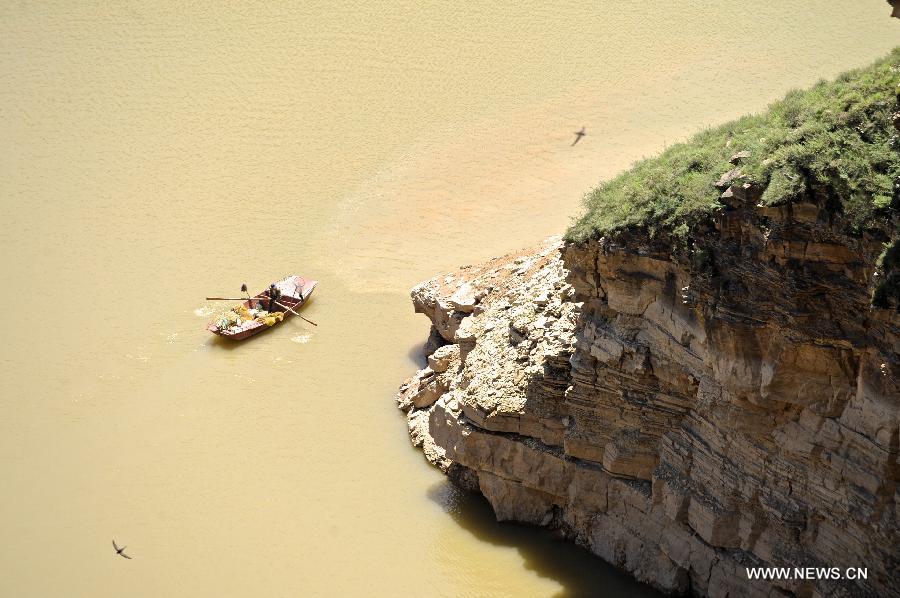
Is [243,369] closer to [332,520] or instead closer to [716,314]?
[332,520]

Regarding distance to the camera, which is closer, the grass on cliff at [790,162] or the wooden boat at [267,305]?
the grass on cliff at [790,162]

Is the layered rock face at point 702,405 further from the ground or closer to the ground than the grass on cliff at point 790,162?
closer to the ground

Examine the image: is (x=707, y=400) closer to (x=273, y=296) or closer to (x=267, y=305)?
(x=273, y=296)

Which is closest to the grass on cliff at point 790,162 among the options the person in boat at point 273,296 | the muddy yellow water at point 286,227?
the muddy yellow water at point 286,227

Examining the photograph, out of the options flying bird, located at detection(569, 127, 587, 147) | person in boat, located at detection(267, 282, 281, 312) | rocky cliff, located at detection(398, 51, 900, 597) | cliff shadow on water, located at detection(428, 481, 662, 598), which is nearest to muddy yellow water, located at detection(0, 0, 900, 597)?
cliff shadow on water, located at detection(428, 481, 662, 598)

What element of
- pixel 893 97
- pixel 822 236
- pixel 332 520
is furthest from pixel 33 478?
pixel 893 97

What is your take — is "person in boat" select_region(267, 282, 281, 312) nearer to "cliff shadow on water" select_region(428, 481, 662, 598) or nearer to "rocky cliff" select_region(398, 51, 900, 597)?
"rocky cliff" select_region(398, 51, 900, 597)

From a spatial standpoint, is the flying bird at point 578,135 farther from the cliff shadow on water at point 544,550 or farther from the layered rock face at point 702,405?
the cliff shadow on water at point 544,550
